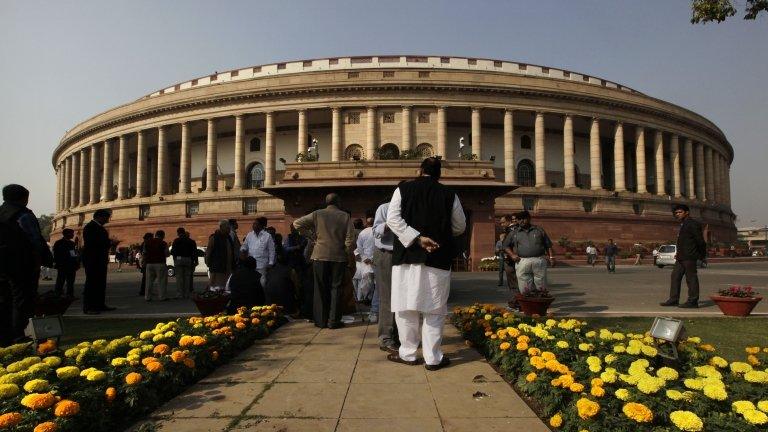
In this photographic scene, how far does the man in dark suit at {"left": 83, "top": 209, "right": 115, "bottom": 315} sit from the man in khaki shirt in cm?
603

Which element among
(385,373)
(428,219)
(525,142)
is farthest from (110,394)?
(525,142)

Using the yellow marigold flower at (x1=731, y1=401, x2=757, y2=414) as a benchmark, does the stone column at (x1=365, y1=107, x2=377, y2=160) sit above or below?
above

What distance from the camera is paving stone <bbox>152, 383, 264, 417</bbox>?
3.70 m

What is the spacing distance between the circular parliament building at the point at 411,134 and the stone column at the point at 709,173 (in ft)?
11.9

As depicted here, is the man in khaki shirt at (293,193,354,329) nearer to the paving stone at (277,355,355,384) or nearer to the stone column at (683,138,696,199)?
the paving stone at (277,355,355,384)

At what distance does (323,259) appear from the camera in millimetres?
7480

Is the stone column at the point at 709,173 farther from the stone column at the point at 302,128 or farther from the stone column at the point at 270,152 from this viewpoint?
the stone column at the point at 270,152

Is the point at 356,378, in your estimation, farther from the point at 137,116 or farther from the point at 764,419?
the point at 137,116

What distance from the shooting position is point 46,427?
112 inches

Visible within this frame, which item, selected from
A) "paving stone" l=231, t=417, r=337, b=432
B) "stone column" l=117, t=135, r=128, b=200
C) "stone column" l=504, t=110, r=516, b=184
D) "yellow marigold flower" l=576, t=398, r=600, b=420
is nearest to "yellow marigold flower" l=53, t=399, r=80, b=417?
"paving stone" l=231, t=417, r=337, b=432

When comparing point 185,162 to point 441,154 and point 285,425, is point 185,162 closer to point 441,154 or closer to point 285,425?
point 441,154

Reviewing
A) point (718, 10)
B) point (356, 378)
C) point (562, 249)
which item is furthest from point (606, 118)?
point (356, 378)

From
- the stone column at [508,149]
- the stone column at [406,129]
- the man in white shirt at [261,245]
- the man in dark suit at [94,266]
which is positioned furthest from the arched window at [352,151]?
the man in white shirt at [261,245]

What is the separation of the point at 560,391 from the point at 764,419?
1.23 m
